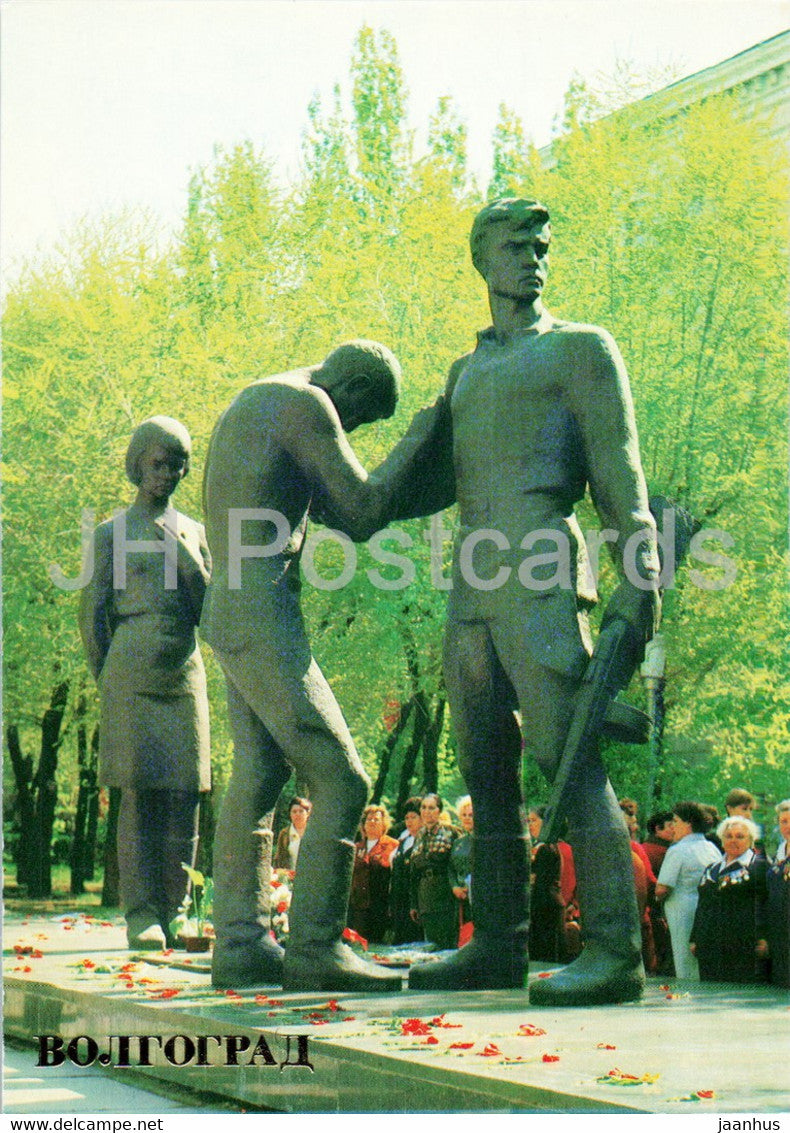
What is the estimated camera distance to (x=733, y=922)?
24.1 feet

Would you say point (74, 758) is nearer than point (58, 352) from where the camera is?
No

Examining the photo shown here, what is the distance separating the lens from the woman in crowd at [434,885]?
9266 millimetres

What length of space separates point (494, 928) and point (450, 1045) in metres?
1.57

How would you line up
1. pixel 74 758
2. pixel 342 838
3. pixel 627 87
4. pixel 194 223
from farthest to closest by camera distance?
pixel 74 758
pixel 194 223
pixel 627 87
pixel 342 838

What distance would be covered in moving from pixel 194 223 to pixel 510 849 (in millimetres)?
16315

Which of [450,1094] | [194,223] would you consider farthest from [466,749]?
[194,223]

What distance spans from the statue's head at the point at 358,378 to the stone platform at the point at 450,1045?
87.3 inches

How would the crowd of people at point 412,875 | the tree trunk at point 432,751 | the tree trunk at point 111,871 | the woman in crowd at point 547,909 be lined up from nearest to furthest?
the woman in crowd at point 547,909, the crowd of people at point 412,875, the tree trunk at point 111,871, the tree trunk at point 432,751

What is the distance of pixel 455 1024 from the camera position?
541cm

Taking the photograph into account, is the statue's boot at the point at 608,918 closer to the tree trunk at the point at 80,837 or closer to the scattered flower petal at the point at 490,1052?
the scattered flower petal at the point at 490,1052

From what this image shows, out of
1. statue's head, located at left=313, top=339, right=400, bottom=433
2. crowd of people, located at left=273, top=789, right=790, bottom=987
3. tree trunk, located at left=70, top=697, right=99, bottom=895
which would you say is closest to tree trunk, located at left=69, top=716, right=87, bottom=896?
tree trunk, located at left=70, top=697, right=99, bottom=895

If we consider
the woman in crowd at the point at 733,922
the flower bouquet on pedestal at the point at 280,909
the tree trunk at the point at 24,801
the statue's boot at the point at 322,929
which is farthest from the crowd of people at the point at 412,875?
the tree trunk at the point at 24,801

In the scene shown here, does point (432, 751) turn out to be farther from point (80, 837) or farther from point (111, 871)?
point (80, 837)

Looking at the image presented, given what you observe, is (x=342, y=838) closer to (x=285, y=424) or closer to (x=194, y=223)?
(x=285, y=424)
